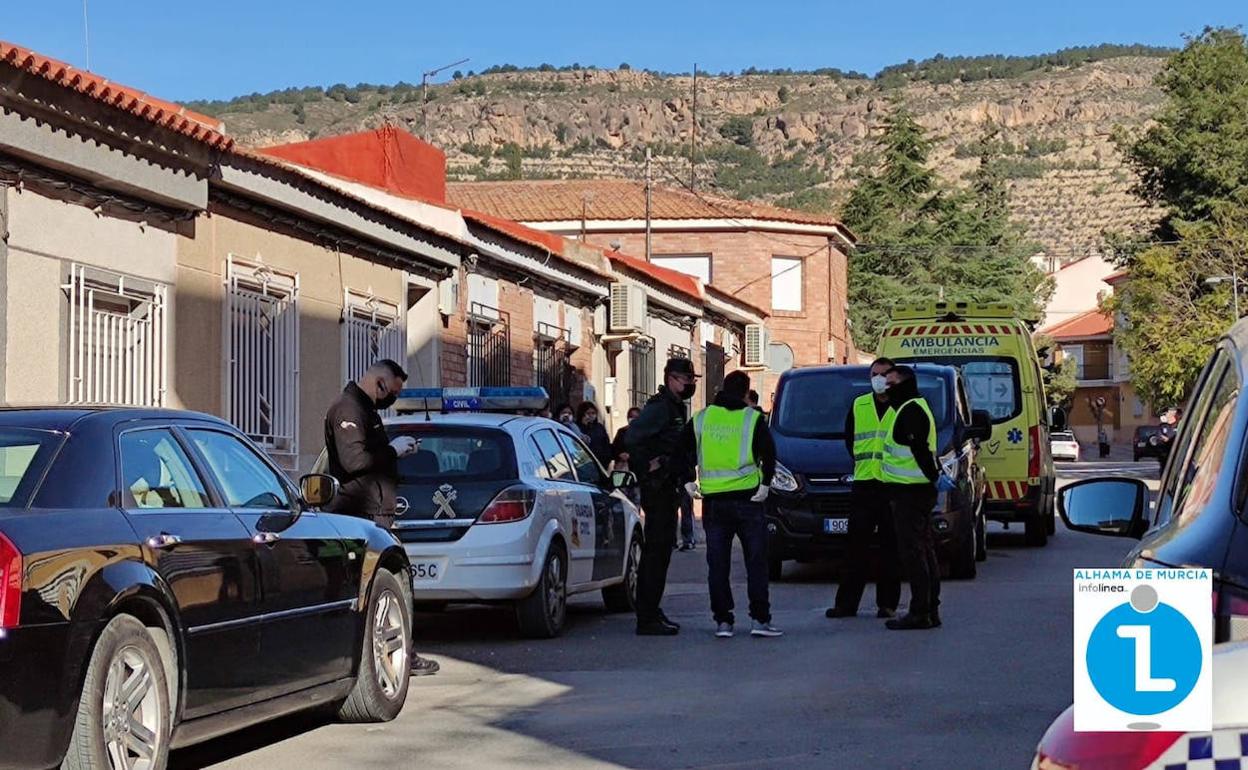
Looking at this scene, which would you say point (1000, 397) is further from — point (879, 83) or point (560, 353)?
point (879, 83)

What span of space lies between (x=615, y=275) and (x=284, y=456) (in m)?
13.7

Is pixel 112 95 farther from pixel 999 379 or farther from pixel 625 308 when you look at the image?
pixel 625 308

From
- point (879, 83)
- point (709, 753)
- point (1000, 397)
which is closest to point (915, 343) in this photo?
point (1000, 397)

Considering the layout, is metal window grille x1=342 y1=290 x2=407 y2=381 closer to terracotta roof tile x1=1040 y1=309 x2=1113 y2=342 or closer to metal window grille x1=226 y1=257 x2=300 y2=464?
metal window grille x1=226 y1=257 x2=300 y2=464

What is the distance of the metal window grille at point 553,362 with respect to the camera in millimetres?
29391

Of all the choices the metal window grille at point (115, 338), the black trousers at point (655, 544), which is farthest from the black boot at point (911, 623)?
the metal window grille at point (115, 338)

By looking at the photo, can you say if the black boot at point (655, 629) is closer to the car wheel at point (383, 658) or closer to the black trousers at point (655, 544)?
the black trousers at point (655, 544)

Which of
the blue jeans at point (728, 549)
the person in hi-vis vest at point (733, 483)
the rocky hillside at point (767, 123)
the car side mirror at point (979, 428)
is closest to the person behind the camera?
the blue jeans at point (728, 549)

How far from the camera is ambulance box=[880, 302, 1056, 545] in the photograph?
2208 cm

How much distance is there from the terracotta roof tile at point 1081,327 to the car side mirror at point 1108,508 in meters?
110

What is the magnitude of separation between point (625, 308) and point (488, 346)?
5.71 metres

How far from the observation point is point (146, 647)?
23.0ft

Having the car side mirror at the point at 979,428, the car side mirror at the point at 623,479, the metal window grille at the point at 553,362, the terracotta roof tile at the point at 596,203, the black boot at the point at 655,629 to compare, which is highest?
the terracotta roof tile at the point at 596,203

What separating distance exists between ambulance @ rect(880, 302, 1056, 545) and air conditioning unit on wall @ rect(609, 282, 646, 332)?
933 centimetres
